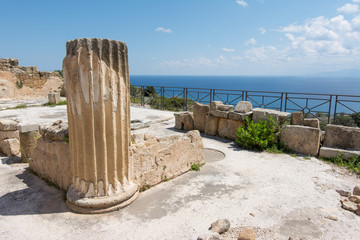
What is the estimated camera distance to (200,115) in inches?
383

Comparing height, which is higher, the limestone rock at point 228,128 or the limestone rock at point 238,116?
the limestone rock at point 238,116

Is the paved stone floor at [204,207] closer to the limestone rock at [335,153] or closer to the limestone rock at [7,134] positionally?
the limestone rock at [335,153]

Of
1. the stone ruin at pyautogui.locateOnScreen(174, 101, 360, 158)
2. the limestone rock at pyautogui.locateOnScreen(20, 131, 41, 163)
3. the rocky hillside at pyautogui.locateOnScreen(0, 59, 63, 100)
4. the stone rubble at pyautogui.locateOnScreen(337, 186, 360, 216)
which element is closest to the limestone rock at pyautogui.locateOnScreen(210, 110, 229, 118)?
the stone ruin at pyautogui.locateOnScreen(174, 101, 360, 158)

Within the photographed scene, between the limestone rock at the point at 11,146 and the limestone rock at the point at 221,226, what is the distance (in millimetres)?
5877

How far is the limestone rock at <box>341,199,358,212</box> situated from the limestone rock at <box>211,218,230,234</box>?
7.25ft

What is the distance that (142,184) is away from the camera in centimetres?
501

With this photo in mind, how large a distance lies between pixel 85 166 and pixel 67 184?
3.36 feet

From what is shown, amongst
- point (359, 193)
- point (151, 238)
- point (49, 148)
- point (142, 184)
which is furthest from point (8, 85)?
point (359, 193)

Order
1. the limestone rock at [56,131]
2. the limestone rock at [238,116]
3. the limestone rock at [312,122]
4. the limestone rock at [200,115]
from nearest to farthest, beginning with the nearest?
the limestone rock at [56,131], the limestone rock at [312,122], the limestone rock at [238,116], the limestone rock at [200,115]

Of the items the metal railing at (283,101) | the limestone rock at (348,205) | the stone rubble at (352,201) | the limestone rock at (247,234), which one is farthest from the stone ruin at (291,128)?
the limestone rock at (247,234)

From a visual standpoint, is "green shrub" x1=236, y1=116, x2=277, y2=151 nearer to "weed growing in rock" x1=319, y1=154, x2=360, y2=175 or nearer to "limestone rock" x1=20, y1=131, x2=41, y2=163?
"weed growing in rock" x1=319, y1=154, x2=360, y2=175

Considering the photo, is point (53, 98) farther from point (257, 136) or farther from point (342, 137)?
point (342, 137)

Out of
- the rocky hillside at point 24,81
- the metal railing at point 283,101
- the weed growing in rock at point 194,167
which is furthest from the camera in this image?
the rocky hillside at point 24,81

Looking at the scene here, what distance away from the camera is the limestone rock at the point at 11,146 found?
6.89m
